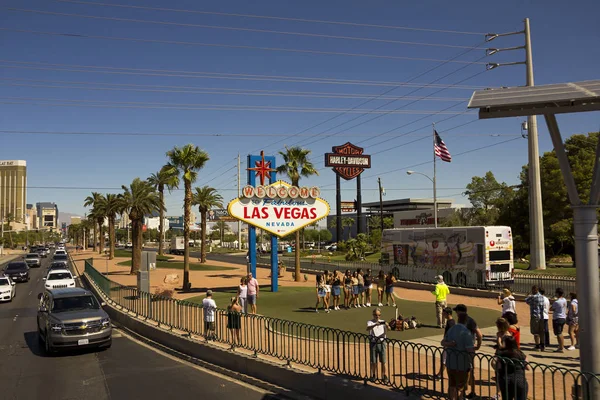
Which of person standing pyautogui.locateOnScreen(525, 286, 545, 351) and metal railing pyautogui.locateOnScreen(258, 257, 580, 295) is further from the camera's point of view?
metal railing pyautogui.locateOnScreen(258, 257, 580, 295)

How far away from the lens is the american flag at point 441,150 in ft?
148

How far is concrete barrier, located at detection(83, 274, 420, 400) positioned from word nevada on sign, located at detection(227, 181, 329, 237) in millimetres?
9426

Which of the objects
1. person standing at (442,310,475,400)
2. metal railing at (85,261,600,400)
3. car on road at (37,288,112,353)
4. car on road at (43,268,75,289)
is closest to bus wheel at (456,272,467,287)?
metal railing at (85,261,600,400)

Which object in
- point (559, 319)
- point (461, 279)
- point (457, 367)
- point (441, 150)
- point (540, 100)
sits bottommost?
point (461, 279)

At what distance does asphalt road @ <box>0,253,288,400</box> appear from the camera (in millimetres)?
11359

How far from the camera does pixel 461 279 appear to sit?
3111 centimetres

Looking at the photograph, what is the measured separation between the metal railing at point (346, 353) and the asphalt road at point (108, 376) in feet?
4.16

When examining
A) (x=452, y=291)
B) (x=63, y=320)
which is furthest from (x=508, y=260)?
(x=63, y=320)

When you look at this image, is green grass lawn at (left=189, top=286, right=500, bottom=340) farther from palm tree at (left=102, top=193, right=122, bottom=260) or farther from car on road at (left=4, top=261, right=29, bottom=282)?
palm tree at (left=102, top=193, right=122, bottom=260)

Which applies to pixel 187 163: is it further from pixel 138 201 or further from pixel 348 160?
pixel 348 160

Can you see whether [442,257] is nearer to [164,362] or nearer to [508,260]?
[508,260]

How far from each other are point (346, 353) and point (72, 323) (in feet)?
27.0

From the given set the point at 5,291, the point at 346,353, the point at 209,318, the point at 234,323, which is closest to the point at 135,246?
the point at 5,291

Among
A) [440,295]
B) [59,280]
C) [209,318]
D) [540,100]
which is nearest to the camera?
[540,100]
